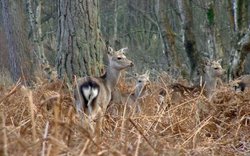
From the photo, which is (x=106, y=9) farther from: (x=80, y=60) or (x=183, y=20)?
(x=80, y=60)

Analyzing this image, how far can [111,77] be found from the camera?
9.61 metres

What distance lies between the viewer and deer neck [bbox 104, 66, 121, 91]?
938 centimetres

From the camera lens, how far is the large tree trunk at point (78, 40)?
9750mm

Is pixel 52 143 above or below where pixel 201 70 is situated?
above

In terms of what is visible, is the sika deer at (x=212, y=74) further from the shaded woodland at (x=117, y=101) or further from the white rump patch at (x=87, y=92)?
the white rump patch at (x=87, y=92)

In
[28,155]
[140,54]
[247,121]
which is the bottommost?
[140,54]

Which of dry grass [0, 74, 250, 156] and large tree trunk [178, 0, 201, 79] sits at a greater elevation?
dry grass [0, 74, 250, 156]

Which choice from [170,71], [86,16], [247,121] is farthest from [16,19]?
[247,121]

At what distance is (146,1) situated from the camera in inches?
1179

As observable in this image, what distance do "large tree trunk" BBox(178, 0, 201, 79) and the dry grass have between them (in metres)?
5.48

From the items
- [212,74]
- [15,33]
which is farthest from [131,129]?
[15,33]

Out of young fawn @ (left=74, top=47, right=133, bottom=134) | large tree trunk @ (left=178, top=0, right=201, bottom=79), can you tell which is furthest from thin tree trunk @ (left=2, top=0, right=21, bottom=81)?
young fawn @ (left=74, top=47, right=133, bottom=134)

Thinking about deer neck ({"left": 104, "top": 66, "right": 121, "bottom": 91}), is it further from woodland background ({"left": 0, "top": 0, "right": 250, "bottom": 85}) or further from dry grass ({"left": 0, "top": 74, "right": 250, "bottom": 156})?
dry grass ({"left": 0, "top": 74, "right": 250, "bottom": 156})

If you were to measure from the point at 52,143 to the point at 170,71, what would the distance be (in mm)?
12346
